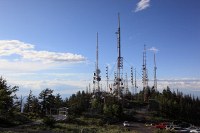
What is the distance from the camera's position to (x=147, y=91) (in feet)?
404

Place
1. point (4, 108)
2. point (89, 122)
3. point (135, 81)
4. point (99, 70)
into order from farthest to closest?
point (135, 81), point (99, 70), point (89, 122), point (4, 108)

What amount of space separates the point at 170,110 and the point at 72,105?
29463mm

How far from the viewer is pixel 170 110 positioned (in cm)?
10112

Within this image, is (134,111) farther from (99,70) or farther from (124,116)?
(99,70)

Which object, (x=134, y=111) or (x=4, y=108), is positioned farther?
(x=134, y=111)

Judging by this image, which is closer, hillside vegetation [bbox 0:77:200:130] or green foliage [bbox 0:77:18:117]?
green foliage [bbox 0:77:18:117]

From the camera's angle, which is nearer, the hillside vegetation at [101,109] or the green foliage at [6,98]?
the green foliage at [6,98]

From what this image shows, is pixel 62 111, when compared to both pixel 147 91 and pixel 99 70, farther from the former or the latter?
pixel 147 91

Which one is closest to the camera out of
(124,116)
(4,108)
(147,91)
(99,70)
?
(4,108)

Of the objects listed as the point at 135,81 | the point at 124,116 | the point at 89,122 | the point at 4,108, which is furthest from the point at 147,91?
the point at 4,108

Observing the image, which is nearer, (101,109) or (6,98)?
(6,98)

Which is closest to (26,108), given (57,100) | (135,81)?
(57,100)

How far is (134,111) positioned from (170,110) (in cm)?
1104

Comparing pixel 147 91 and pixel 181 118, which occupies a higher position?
pixel 147 91
